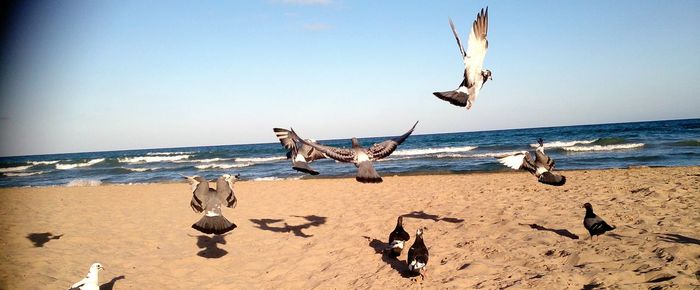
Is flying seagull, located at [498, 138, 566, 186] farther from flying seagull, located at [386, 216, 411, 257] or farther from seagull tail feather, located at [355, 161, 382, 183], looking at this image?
seagull tail feather, located at [355, 161, 382, 183]

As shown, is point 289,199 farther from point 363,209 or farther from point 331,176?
point 331,176

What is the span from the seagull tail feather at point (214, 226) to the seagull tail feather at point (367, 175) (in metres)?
2.44

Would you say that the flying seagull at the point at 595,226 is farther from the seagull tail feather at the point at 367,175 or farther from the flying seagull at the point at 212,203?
the flying seagull at the point at 212,203

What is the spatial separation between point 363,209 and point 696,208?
8.23 m

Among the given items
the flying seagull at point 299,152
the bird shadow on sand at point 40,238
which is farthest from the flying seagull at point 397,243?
the bird shadow on sand at point 40,238

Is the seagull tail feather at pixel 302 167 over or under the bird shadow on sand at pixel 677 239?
over

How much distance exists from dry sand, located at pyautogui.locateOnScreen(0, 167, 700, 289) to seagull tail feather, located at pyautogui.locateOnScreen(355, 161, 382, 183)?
1750mm

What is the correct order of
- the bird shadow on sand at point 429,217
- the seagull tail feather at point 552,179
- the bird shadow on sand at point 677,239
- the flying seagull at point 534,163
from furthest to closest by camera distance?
the bird shadow on sand at point 429,217 → the flying seagull at point 534,163 → the seagull tail feather at point 552,179 → the bird shadow on sand at point 677,239

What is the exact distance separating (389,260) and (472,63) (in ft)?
13.9

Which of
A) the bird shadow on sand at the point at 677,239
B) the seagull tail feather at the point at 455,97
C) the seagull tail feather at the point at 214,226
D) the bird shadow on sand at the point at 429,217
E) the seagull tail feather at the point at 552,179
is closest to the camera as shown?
the seagull tail feather at the point at 455,97

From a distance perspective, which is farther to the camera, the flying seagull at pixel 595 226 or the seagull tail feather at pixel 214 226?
the flying seagull at pixel 595 226

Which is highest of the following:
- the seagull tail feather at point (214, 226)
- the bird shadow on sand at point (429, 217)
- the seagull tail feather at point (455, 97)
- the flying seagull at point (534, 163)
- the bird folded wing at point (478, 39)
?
the bird folded wing at point (478, 39)

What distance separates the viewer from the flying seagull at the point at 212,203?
7.60 meters

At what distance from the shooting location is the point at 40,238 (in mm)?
10906
